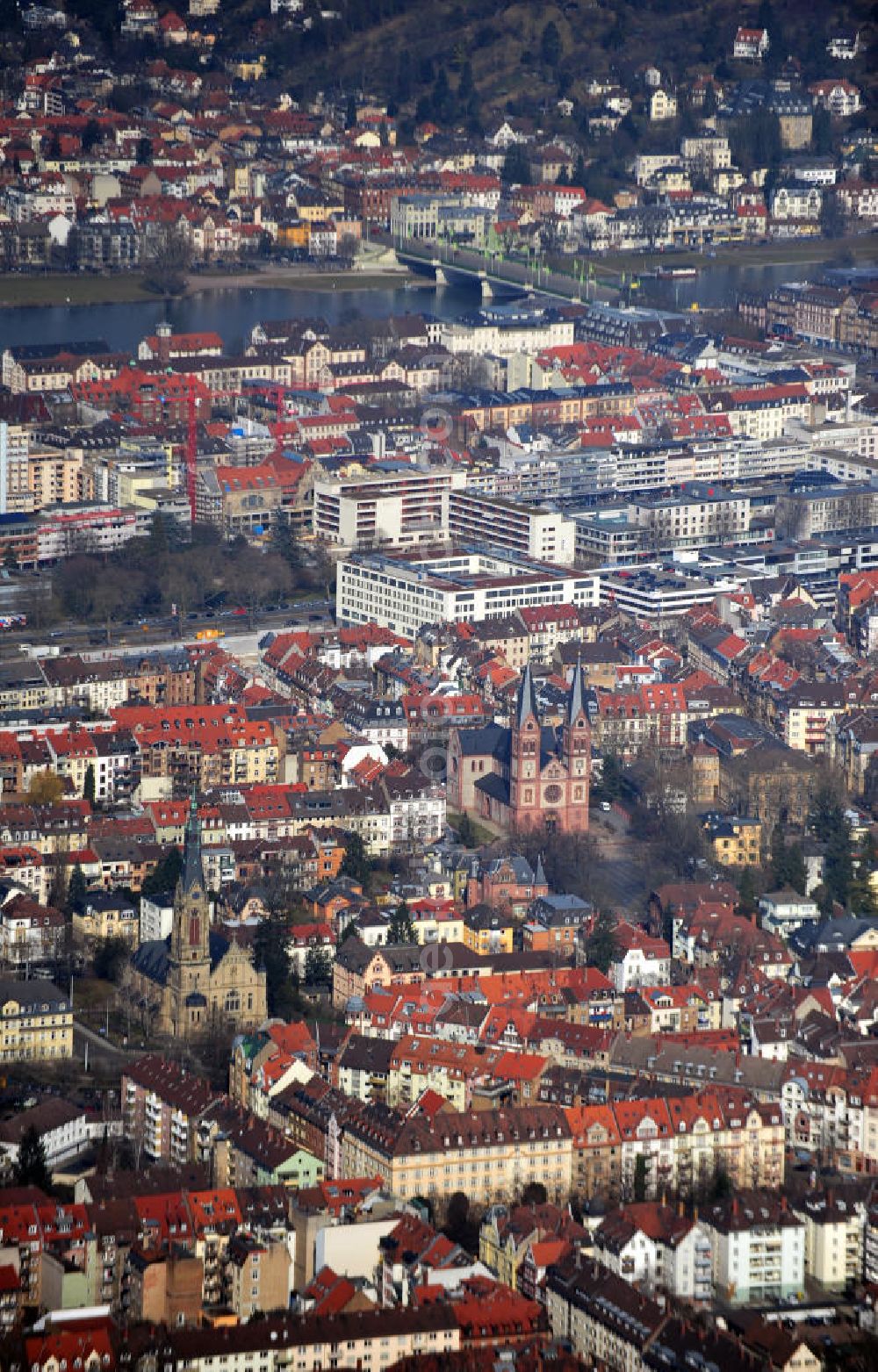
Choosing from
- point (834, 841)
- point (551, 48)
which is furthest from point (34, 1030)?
point (551, 48)

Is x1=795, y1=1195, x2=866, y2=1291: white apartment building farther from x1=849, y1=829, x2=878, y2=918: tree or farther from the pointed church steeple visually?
the pointed church steeple

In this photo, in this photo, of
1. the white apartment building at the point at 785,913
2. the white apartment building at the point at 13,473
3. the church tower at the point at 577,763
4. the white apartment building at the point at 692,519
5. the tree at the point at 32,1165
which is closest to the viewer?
the tree at the point at 32,1165

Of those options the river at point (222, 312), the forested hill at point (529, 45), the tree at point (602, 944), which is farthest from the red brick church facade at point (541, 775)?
the forested hill at point (529, 45)

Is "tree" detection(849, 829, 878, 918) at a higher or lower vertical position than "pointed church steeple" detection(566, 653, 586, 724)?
lower

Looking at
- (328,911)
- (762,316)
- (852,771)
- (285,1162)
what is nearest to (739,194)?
(762,316)

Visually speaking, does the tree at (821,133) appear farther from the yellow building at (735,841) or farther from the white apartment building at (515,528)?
the yellow building at (735,841)

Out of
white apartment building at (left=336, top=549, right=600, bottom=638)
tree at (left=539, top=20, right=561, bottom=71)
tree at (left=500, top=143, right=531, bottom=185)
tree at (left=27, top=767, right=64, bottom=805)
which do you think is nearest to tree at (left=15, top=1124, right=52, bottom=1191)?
tree at (left=27, top=767, right=64, bottom=805)

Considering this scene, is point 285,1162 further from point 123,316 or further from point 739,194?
point 739,194
